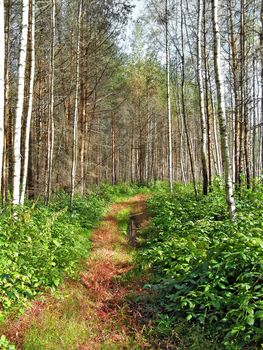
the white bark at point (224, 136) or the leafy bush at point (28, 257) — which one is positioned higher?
the white bark at point (224, 136)

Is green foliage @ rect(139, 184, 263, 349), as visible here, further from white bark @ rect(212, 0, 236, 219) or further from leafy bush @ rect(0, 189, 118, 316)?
leafy bush @ rect(0, 189, 118, 316)

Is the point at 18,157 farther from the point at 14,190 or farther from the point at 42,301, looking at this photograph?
the point at 42,301

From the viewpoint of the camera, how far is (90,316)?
473cm

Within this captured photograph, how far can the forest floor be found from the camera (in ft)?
13.1

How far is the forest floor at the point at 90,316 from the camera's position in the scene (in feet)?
13.1

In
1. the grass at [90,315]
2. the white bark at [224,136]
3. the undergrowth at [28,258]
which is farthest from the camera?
the white bark at [224,136]

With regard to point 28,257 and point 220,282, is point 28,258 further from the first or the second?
point 220,282

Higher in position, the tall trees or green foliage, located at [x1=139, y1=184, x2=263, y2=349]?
the tall trees

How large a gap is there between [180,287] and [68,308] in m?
1.77

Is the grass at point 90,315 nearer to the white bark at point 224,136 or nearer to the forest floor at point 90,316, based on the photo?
the forest floor at point 90,316

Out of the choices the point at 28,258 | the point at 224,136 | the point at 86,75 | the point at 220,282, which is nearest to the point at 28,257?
the point at 28,258

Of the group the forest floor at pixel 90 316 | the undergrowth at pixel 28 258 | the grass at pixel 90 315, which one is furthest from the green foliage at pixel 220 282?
the undergrowth at pixel 28 258

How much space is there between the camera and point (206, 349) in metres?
3.72

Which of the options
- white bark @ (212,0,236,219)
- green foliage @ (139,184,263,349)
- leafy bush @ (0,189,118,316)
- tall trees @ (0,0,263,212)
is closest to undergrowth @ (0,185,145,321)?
leafy bush @ (0,189,118,316)
